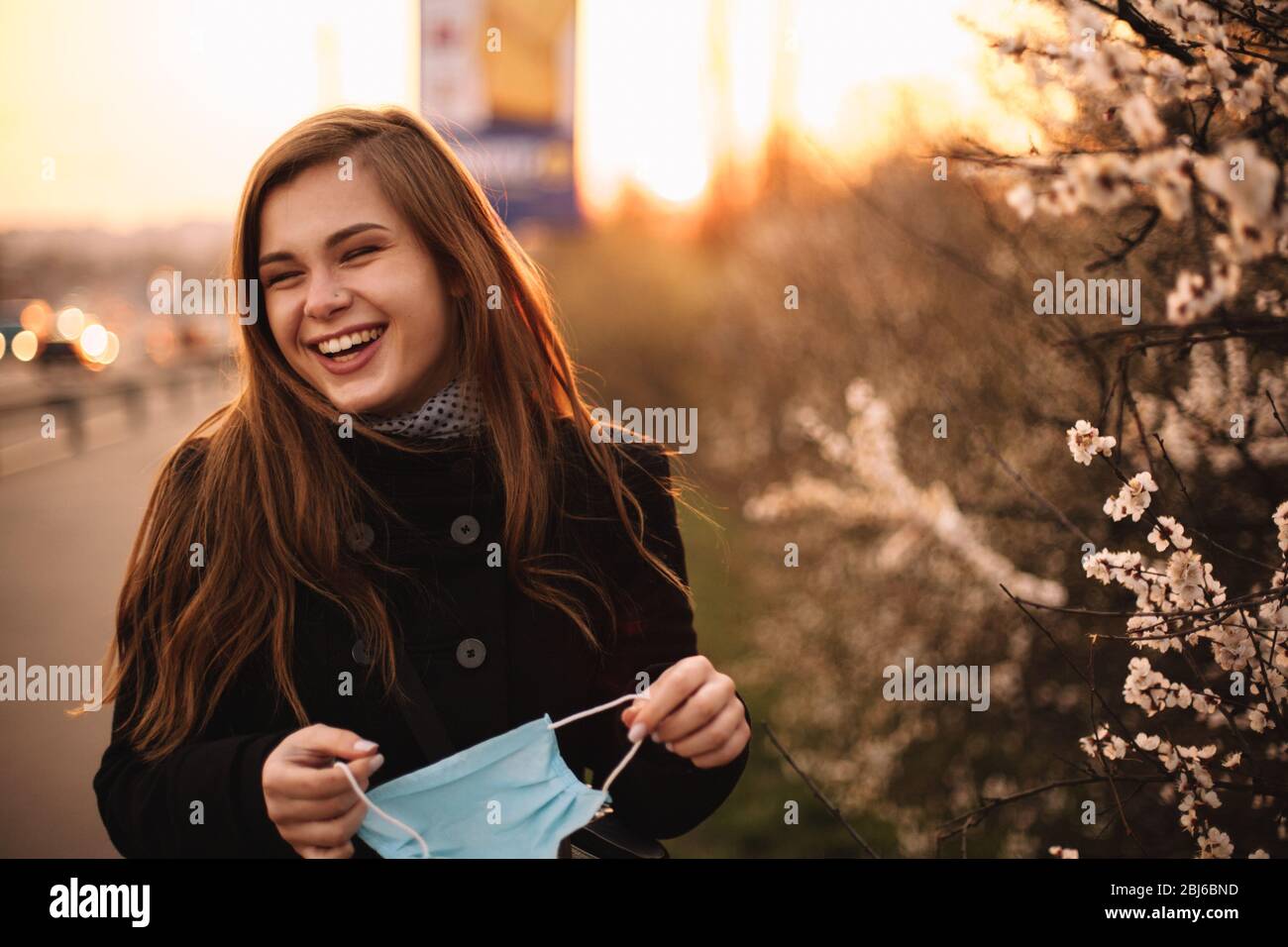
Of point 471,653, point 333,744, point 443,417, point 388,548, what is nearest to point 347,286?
point 443,417

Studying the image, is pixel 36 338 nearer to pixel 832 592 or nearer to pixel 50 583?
pixel 50 583

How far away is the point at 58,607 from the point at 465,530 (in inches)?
197

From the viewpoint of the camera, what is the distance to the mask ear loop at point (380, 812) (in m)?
1.54

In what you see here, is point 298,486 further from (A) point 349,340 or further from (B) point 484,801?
(B) point 484,801

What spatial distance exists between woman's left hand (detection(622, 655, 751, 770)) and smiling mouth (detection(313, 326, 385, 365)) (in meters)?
Answer: 0.81

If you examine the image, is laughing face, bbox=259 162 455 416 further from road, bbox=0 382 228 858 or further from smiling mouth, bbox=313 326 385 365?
road, bbox=0 382 228 858

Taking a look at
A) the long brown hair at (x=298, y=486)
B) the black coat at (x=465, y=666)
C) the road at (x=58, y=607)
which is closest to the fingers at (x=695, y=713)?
the black coat at (x=465, y=666)

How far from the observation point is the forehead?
1832mm

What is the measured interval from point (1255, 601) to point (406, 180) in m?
1.63

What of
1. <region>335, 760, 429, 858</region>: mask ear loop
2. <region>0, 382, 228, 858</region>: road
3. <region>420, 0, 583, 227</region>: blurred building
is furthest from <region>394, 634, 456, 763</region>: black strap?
<region>420, 0, 583, 227</region>: blurred building

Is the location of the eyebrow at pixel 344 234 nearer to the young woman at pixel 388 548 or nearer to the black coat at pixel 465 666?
the young woman at pixel 388 548

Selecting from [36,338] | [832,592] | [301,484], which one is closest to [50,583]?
[36,338]

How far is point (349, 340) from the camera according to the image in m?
1.85

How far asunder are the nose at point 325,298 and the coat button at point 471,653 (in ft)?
2.11
